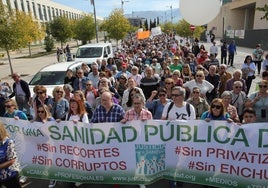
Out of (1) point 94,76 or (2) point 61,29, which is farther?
(2) point 61,29

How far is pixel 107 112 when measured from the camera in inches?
172

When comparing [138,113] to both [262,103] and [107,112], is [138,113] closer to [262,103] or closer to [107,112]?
[107,112]

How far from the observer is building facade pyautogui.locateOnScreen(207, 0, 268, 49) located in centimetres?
2973

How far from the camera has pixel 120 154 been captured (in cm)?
411

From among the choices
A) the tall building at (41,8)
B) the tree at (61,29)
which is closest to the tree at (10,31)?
the tree at (61,29)

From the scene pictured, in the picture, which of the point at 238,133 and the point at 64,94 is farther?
the point at 64,94

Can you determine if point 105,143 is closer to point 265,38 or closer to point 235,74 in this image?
point 235,74

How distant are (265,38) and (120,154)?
89.7 ft

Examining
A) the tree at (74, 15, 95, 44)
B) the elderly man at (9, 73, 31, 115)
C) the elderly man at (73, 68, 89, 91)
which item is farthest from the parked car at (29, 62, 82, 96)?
the tree at (74, 15, 95, 44)

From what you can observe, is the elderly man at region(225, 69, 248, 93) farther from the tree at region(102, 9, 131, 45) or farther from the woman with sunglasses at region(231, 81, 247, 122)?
the tree at region(102, 9, 131, 45)

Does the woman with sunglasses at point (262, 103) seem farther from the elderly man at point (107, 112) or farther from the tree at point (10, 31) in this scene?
the tree at point (10, 31)

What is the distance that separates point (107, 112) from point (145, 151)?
90cm

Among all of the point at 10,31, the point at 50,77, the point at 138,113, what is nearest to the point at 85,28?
the point at 10,31

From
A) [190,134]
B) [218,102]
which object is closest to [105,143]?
[190,134]
